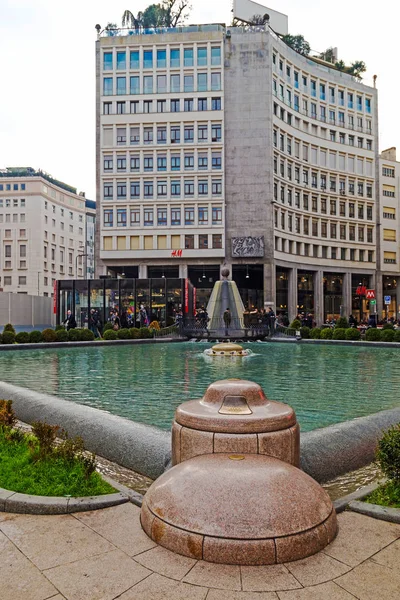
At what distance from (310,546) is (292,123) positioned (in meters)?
61.3

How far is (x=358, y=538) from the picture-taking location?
149 inches

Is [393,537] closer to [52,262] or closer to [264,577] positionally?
[264,577]

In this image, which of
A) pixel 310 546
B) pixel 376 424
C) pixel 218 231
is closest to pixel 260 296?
pixel 218 231

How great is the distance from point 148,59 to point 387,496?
193 ft

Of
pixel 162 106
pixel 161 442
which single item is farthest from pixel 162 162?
pixel 161 442

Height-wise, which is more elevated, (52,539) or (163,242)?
(163,242)

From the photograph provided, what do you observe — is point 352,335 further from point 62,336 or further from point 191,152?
point 191,152

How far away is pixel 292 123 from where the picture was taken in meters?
59.2

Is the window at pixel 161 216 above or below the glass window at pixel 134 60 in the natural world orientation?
below

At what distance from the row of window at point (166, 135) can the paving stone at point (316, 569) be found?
54.5 m

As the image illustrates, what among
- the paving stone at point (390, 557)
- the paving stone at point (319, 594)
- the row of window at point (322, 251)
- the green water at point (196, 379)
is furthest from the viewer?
the row of window at point (322, 251)

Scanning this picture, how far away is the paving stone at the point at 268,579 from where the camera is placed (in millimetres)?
3043

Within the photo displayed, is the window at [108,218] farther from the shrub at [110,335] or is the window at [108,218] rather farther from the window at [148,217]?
the shrub at [110,335]

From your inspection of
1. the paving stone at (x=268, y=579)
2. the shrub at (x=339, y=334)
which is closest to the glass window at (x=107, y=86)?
the shrub at (x=339, y=334)
